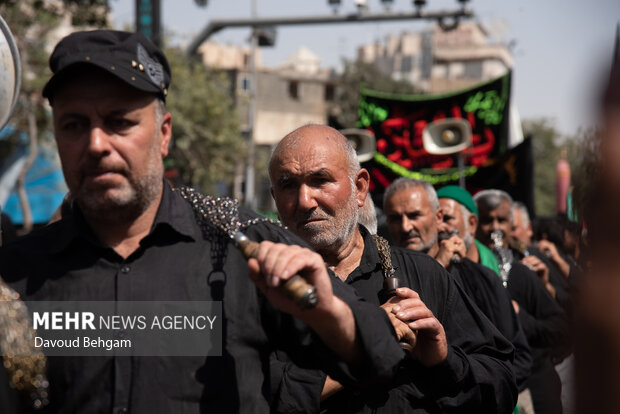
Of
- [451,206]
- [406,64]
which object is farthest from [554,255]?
[406,64]

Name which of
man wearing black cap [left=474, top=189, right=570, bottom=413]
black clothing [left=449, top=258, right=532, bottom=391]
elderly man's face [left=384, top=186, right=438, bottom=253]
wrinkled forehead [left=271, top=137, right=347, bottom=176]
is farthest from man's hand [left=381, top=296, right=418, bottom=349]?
man wearing black cap [left=474, top=189, right=570, bottom=413]

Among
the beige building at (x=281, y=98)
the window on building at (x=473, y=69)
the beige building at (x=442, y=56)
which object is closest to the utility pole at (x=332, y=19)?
Result: the beige building at (x=281, y=98)

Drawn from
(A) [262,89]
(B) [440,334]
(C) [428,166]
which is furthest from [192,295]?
(A) [262,89]

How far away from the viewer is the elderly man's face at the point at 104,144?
2367mm

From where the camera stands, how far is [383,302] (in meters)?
3.27

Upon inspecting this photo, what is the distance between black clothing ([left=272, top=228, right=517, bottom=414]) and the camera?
301 centimetres

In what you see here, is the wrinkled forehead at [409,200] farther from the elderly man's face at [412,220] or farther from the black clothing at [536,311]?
the black clothing at [536,311]

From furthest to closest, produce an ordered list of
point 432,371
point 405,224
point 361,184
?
1. point 405,224
2. point 361,184
3. point 432,371

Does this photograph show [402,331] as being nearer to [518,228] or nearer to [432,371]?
[432,371]

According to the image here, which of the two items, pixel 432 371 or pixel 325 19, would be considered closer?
pixel 432 371

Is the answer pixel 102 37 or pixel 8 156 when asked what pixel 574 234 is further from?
pixel 8 156

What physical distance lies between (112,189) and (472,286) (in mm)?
2536

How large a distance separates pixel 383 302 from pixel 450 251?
4.80 ft

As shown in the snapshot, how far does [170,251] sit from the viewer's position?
239 centimetres
